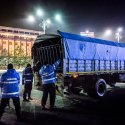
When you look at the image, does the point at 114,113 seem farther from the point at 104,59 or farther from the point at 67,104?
the point at 104,59

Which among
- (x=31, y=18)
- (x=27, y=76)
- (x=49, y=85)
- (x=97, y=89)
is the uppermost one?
(x=31, y=18)

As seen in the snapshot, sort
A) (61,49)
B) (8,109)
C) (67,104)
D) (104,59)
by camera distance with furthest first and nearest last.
Result: (104,59) < (61,49) < (67,104) < (8,109)

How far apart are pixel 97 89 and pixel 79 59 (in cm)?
168

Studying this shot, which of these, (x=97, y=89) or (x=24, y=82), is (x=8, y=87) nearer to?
(x=24, y=82)

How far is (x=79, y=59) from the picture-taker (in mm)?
11328

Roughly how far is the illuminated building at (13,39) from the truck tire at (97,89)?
4964 centimetres

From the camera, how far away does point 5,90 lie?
7.15m

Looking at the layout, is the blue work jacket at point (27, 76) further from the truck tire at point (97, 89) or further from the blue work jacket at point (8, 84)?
the blue work jacket at point (8, 84)

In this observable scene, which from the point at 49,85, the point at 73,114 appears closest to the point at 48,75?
the point at 49,85

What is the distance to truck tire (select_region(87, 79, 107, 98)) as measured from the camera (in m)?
11.6

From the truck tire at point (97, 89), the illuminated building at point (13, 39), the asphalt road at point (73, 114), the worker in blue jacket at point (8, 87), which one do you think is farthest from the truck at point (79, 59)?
the illuminated building at point (13, 39)

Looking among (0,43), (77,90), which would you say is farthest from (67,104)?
(0,43)

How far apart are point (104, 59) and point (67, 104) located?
3876 mm

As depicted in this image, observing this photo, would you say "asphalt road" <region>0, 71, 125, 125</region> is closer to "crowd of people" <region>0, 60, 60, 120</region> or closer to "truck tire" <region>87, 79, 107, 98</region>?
"crowd of people" <region>0, 60, 60, 120</region>
